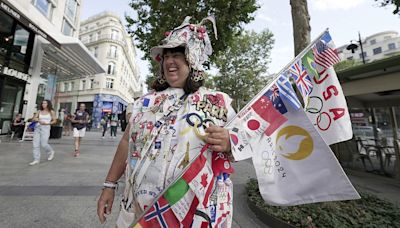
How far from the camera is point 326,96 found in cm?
161

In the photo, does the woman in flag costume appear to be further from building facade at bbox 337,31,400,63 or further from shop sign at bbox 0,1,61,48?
building facade at bbox 337,31,400,63

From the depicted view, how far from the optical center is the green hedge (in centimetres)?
259

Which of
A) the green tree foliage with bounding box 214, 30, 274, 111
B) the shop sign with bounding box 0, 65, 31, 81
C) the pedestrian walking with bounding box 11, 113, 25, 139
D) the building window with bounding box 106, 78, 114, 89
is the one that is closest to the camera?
the shop sign with bounding box 0, 65, 31, 81

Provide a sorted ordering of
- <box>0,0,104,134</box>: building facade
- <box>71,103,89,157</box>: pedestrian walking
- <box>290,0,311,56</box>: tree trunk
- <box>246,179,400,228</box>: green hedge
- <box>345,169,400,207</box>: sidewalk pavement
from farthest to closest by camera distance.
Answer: <box>0,0,104,134</box>: building facade < <box>71,103,89,157</box>: pedestrian walking < <box>345,169,400,207</box>: sidewalk pavement < <box>290,0,311,56</box>: tree trunk < <box>246,179,400,228</box>: green hedge

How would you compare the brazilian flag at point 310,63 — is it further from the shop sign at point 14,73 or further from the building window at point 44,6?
the building window at point 44,6

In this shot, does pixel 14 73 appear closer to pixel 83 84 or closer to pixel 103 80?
pixel 103 80

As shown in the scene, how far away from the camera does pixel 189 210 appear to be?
3.55ft

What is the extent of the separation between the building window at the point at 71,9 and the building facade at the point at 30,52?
2.88 feet

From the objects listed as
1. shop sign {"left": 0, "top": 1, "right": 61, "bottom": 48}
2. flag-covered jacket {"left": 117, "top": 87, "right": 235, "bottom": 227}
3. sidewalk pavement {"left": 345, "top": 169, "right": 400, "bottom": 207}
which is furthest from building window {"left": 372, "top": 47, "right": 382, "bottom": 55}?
flag-covered jacket {"left": 117, "top": 87, "right": 235, "bottom": 227}

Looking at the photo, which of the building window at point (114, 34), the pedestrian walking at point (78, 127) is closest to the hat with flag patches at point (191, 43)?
the pedestrian walking at point (78, 127)

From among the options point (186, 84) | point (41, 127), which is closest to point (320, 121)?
point (186, 84)

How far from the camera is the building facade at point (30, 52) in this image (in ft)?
31.2

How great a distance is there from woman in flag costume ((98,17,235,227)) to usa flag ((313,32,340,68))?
84 centimetres

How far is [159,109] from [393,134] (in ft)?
23.9
